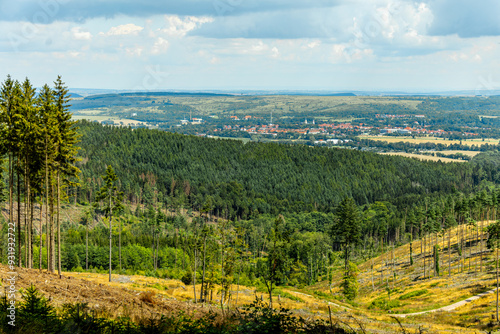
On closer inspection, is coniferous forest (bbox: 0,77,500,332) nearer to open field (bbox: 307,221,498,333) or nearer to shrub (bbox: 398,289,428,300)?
open field (bbox: 307,221,498,333)

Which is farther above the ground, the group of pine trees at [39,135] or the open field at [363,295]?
the group of pine trees at [39,135]

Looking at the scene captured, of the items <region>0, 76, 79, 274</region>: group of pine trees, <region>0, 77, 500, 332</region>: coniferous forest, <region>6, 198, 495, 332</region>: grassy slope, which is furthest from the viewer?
<region>0, 77, 500, 332</region>: coniferous forest

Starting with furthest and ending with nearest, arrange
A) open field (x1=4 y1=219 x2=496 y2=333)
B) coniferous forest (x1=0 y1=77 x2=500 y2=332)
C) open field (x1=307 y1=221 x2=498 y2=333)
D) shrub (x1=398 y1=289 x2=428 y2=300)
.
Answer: shrub (x1=398 y1=289 x2=428 y2=300) < open field (x1=307 y1=221 x2=498 y2=333) < coniferous forest (x1=0 y1=77 x2=500 y2=332) < open field (x1=4 y1=219 x2=496 y2=333)

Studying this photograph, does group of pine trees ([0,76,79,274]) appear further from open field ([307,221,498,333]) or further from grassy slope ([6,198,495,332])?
open field ([307,221,498,333])

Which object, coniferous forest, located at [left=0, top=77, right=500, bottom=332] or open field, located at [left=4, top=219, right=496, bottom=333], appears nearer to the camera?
open field, located at [left=4, top=219, right=496, bottom=333]

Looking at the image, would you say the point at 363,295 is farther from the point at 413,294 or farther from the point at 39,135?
the point at 39,135

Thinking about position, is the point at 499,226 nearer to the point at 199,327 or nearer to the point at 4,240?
the point at 199,327

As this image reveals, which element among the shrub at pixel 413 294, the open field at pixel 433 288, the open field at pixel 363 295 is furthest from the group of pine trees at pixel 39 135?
the shrub at pixel 413 294

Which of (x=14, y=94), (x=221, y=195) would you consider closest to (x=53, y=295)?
(x=14, y=94)

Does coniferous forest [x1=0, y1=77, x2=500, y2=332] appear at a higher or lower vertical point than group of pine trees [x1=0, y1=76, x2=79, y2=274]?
lower

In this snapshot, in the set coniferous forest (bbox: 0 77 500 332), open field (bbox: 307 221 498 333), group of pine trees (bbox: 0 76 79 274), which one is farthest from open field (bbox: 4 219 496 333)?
group of pine trees (bbox: 0 76 79 274)

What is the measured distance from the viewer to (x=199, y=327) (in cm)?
1452

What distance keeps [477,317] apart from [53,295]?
37.3 metres

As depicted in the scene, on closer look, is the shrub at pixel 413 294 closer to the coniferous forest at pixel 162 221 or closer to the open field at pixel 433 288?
the open field at pixel 433 288
